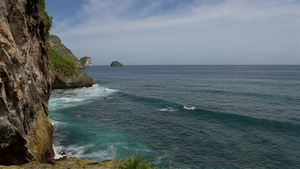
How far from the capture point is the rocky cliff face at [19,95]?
13016 mm

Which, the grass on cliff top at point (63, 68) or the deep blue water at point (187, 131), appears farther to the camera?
the grass on cliff top at point (63, 68)

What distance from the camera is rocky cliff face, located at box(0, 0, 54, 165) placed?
42.7ft

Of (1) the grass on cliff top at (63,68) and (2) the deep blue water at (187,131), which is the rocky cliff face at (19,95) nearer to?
(2) the deep blue water at (187,131)

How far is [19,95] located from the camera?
1464 cm

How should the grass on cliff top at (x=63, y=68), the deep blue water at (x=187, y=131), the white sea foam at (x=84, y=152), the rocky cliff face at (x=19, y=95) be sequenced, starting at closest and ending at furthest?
the rocky cliff face at (x=19, y=95), the white sea foam at (x=84, y=152), the deep blue water at (x=187, y=131), the grass on cliff top at (x=63, y=68)

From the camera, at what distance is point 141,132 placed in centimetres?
2809

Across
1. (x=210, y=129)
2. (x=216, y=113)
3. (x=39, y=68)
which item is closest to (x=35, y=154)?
(x=39, y=68)

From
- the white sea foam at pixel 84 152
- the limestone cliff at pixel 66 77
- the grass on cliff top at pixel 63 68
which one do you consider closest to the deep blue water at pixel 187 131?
→ the white sea foam at pixel 84 152

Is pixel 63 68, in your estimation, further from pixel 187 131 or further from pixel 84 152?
pixel 187 131

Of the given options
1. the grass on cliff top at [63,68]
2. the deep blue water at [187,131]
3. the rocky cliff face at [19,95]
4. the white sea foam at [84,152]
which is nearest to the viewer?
the rocky cliff face at [19,95]

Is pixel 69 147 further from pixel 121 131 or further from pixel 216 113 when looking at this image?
pixel 216 113

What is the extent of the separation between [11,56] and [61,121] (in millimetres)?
20098

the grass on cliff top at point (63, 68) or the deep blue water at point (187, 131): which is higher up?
the grass on cliff top at point (63, 68)

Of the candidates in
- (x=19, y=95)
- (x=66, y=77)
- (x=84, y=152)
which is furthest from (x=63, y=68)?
(x=19, y=95)
